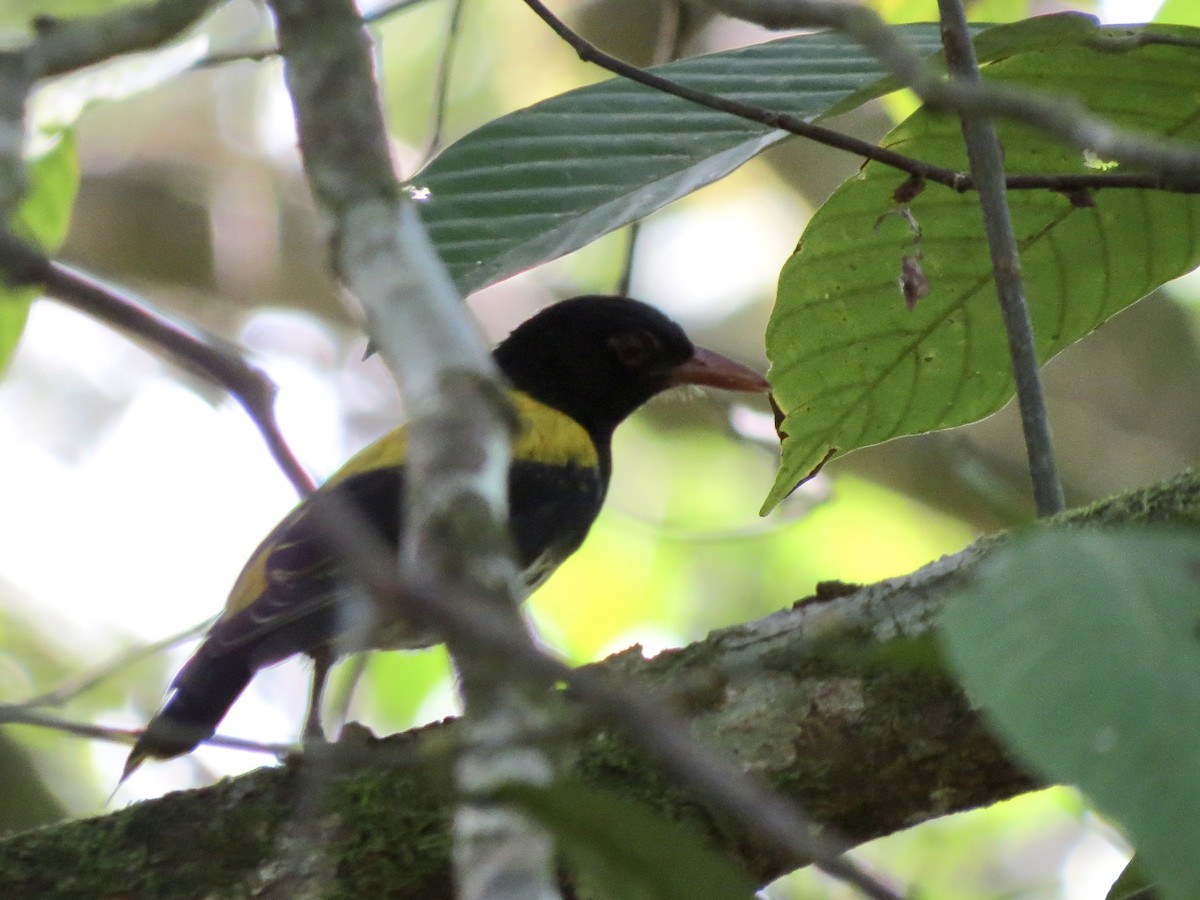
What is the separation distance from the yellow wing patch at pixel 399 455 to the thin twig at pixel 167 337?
2940 mm

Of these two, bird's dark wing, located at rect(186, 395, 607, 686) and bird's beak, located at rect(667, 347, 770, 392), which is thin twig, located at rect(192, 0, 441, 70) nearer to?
bird's dark wing, located at rect(186, 395, 607, 686)

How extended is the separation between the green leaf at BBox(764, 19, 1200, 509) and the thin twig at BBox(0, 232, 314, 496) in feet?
6.13

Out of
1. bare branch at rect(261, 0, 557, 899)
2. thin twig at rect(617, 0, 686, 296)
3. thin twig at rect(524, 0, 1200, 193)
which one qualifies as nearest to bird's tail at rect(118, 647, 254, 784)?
thin twig at rect(617, 0, 686, 296)

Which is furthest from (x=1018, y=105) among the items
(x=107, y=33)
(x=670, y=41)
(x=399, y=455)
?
(x=670, y=41)

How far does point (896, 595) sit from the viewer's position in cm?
263

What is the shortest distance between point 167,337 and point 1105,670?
72 cm

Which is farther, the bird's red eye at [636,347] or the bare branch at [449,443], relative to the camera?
the bird's red eye at [636,347]

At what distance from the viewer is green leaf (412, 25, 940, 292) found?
2783 millimetres

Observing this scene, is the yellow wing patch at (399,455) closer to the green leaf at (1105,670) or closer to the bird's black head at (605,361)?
the bird's black head at (605,361)

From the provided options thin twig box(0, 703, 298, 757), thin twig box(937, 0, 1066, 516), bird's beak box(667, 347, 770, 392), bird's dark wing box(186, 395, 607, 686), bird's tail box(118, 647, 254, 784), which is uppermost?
bird's beak box(667, 347, 770, 392)

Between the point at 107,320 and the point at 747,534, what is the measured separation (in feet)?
15.9

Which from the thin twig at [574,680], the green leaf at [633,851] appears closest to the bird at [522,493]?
the green leaf at [633,851]

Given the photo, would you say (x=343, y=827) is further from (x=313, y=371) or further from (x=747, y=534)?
(x=313, y=371)

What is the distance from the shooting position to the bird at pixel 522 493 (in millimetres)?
4000
